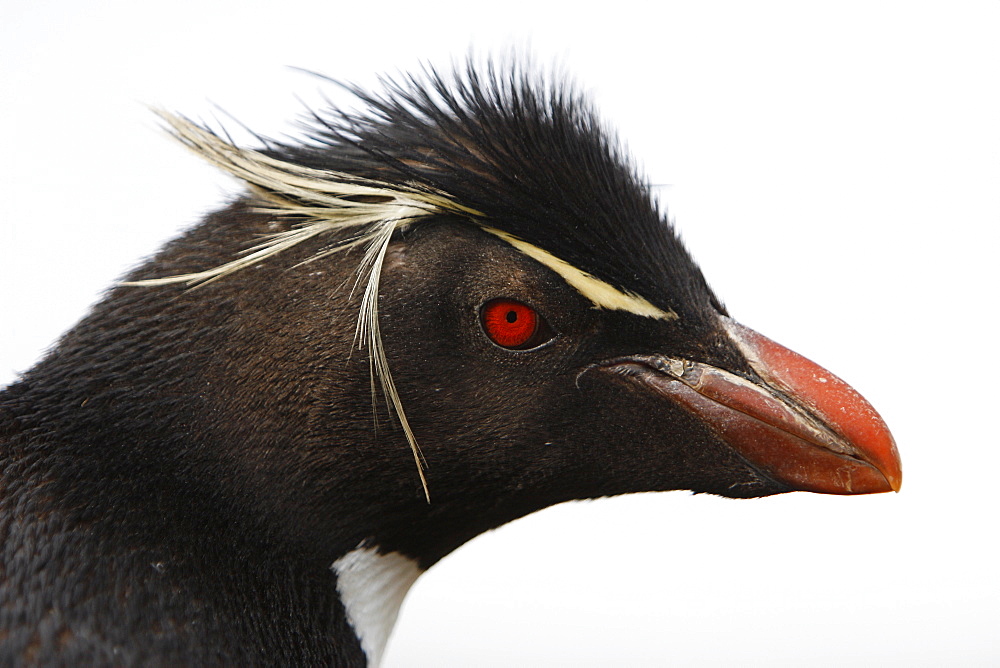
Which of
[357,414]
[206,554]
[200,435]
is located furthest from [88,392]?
[357,414]

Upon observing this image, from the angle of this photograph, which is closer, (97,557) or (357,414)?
(97,557)

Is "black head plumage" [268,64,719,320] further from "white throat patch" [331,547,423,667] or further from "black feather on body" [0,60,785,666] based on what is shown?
"white throat patch" [331,547,423,667]

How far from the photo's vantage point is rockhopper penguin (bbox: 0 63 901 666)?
1.77 m

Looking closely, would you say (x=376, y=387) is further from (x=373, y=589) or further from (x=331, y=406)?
(x=373, y=589)

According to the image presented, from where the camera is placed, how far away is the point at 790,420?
Result: 1.83 metres

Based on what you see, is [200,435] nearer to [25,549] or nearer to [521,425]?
[25,549]

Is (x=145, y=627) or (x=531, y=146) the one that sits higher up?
(x=531, y=146)

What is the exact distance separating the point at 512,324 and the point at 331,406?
0.35m

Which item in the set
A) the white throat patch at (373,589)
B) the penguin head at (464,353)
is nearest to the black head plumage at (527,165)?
the penguin head at (464,353)

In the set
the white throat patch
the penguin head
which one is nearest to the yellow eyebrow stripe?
the penguin head

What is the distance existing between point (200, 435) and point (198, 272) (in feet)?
0.96

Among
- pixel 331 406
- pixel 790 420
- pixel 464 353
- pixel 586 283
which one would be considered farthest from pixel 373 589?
pixel 790 420

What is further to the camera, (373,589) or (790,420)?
(373,589)

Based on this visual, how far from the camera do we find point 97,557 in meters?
1.66
